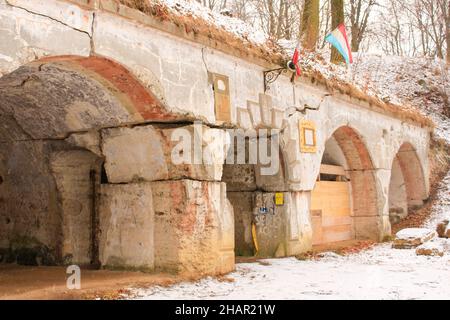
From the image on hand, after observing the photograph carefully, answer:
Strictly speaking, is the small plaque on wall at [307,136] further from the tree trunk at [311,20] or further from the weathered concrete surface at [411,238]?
the tree trunk at [311,20]

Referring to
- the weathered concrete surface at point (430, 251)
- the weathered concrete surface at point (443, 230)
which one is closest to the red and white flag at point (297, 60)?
the weathered concrete surface at point (430, 251)

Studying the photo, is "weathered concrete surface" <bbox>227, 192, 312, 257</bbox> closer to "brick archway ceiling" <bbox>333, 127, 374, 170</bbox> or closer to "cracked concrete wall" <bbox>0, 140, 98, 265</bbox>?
"brick archway ceiling" <bbox>333, 127, 374, 170</bbox>

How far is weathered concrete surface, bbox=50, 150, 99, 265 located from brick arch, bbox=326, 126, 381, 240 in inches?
224

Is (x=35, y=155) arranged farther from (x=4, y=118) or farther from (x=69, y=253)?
(x=69, y=253)

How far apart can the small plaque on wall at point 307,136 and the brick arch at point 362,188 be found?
6.58 ft

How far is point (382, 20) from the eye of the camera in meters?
24.8

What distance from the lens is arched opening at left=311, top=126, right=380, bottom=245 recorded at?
1123 cm

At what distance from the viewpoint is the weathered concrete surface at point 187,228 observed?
6469mm

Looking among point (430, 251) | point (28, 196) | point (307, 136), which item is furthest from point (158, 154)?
point (430, 251)

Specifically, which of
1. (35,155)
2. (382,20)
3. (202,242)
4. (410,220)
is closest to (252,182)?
(202,242)

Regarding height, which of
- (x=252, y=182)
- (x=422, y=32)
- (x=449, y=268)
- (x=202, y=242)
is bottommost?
(x=449, y=268)

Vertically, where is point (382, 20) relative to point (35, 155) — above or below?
above

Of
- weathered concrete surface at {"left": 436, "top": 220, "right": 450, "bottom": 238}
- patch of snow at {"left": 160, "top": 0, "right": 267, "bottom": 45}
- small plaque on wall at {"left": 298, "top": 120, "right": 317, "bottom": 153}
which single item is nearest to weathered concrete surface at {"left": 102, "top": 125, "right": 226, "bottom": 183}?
patch of snow at {"left": 160, "top": 0, "right": 267, "bottom": 45}

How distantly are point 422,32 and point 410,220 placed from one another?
13.9m
